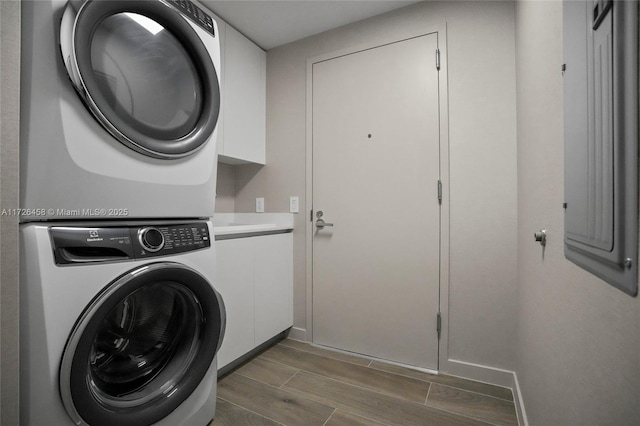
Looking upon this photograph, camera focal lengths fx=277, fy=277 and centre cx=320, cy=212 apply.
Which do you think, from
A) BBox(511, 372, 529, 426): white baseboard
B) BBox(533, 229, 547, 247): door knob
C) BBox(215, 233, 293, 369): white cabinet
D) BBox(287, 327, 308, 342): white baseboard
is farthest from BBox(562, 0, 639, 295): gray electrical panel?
BBox(287, 327, 308, 342): white baseboard

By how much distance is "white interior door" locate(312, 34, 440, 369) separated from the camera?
1.76 metres

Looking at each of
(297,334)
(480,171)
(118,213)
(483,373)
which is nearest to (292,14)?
(480,171)

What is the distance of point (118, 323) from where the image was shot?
92 cm

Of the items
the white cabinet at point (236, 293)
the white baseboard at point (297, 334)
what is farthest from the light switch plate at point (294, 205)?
the white baseboard at point (297, 334)

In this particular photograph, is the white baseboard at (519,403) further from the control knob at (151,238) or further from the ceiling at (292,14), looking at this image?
the ceiling at (292,14)

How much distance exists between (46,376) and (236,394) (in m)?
0.99

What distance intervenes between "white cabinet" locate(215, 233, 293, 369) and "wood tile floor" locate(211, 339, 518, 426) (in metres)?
0.20

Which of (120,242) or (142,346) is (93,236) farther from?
(142,346)

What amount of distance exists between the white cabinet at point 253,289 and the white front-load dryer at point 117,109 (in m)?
0.58

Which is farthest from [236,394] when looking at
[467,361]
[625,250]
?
[625,250]

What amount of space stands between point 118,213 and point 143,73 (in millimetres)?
482

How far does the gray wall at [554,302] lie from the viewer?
44cm

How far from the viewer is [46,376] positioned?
710 millimetres

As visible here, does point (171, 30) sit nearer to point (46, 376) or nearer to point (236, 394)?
point (46, 376)
